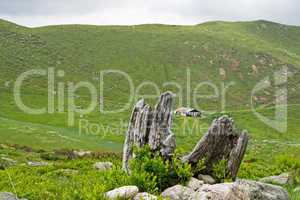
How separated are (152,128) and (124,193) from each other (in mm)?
4509

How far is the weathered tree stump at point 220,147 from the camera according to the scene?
1593cm

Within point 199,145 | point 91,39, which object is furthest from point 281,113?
point 199,145

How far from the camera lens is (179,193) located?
1305 centimetres

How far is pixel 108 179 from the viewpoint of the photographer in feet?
47.6

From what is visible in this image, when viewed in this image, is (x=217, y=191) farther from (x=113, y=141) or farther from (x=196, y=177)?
(x=113, y=141)

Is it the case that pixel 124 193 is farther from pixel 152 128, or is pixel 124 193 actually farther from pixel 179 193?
pixel 152 128

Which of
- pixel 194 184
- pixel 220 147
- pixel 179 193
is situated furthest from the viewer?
pixel 220 147

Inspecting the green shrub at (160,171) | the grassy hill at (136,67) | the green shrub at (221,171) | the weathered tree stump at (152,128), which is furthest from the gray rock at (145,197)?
the grassy hill at (136,67)

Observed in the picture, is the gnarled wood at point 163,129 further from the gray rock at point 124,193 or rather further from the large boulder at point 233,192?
the large boulder at point 233,192

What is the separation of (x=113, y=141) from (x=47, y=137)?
10.5 metres

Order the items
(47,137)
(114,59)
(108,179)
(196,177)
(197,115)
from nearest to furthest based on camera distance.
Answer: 1. (108,179)
2. (196,177)
3. (47,137)
4. (197,115)
5. (114,59)

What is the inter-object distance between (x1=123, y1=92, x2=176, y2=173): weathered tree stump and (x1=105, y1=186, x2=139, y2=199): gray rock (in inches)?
127

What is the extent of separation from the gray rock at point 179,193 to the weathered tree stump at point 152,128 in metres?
2.63
